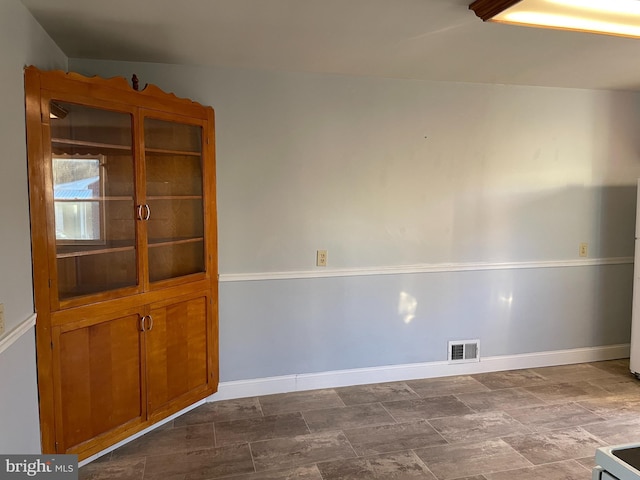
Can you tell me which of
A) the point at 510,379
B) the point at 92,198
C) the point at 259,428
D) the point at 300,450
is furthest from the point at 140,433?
the point at 510,379

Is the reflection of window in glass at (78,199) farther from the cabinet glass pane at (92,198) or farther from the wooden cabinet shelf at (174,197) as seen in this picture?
the wooden cabinet shelf at (174,197)

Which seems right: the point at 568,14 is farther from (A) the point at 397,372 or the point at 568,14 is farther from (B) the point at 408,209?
(A) the point at 397,372

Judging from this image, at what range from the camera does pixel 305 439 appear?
9.40 feet

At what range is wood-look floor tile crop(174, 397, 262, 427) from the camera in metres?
3.10

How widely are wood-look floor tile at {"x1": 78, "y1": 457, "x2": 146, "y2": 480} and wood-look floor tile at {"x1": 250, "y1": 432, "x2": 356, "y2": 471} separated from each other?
23.9 inches

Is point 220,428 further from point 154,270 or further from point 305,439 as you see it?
point 154,270

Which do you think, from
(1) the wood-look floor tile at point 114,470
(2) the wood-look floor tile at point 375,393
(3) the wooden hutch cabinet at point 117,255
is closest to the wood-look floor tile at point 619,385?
(2) the wood-look floor tile at point 375,393

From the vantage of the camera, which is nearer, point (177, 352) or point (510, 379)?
point (177, 352)

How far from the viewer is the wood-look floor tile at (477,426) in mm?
2904

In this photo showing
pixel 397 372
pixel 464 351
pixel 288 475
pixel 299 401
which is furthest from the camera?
pixel 464 351

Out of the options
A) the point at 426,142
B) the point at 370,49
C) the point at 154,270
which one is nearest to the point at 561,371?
the point at 426,142

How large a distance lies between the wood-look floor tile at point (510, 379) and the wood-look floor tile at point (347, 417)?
0.99m

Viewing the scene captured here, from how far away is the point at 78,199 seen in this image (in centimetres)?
251

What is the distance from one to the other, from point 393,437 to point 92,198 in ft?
7.18
